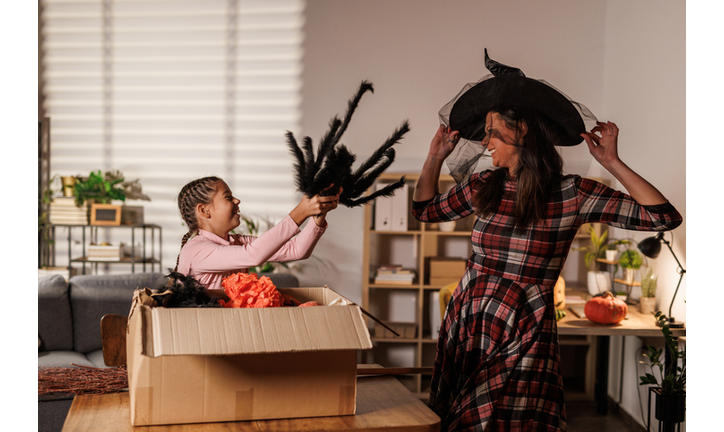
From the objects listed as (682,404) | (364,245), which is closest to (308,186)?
(682,404)

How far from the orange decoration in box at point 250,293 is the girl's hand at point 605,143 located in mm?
960

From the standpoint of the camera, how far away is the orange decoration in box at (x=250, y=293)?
3.38 ft

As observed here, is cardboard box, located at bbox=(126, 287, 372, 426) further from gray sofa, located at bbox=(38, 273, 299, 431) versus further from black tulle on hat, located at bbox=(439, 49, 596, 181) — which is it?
gray sofa, located at bbox=(38, 273, 299, 431)

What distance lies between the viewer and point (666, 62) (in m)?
3.00

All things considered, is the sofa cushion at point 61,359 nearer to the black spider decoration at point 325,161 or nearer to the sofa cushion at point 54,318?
the sofa cushion at point 54,318

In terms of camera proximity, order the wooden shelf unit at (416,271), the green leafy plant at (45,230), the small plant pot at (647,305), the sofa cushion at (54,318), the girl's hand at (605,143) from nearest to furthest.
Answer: the girl's hand at (605,143), the small plant pot at (647,305), the sofa cushion at (54,318), the wooden shelf unit at (416,271), the green leafy plant at (45,230)

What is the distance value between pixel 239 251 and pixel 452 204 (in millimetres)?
661

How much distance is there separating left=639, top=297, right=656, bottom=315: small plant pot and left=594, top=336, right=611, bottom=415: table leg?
0.40 metres

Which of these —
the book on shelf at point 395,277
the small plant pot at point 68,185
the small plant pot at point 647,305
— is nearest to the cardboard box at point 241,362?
the small plant pot at point 647,305

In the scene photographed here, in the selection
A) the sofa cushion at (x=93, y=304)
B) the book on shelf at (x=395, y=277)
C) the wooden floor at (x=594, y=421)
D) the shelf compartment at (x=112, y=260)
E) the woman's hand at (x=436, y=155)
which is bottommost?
the wooden floor at (x=594, y=421)

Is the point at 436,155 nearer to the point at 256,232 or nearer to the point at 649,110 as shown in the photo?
the point at 649,110

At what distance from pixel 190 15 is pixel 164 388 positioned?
3.73 metres

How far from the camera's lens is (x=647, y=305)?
3031mm

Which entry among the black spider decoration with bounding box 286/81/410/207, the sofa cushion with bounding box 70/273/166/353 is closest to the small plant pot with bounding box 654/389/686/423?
the black spider decoration with bounding box 286/81/410/207
